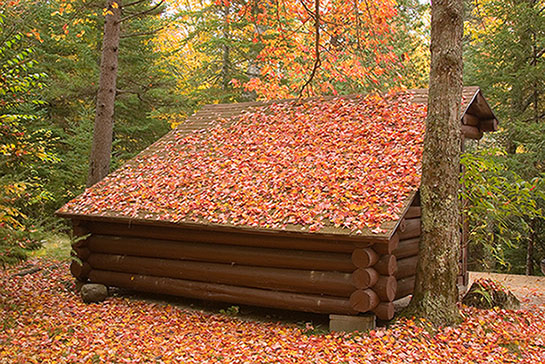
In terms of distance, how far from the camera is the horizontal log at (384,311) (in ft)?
24.8

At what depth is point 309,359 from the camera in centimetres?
652

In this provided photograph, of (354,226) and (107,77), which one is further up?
(107,77)

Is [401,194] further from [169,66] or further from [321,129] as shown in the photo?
[169,66]

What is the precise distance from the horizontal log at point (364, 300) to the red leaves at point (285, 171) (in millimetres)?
1068

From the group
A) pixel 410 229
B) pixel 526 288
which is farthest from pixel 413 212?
pixel 526 288

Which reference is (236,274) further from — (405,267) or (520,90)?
(520,90)

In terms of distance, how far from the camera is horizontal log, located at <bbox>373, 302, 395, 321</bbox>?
298 inches

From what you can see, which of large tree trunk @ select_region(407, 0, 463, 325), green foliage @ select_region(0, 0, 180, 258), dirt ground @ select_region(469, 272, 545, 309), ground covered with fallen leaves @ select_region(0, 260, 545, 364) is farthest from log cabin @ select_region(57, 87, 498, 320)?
green foliage @ select_region(0, 0, 180, 258)

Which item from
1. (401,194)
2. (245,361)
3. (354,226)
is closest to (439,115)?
(401,194)

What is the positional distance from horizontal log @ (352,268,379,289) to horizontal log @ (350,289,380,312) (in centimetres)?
9

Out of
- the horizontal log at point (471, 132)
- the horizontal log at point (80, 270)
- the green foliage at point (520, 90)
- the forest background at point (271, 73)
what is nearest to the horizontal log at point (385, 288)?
the horizontal log at point (471, 132)

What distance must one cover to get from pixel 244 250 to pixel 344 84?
1070 centimetres

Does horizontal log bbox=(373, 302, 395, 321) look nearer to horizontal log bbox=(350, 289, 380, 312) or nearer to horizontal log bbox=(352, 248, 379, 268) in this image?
horizontal log bbox=(350, 289, 380, 312)

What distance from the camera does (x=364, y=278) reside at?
7.48 m
